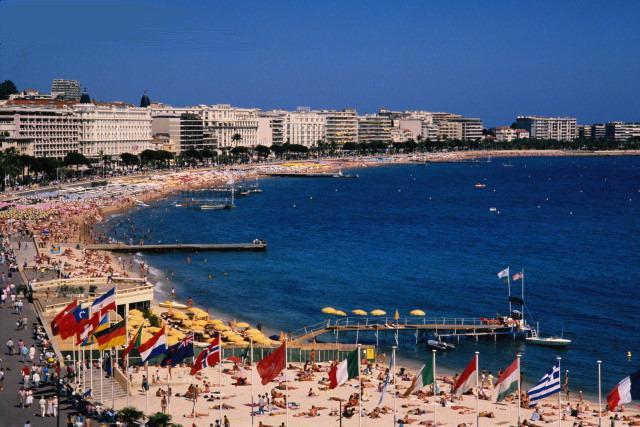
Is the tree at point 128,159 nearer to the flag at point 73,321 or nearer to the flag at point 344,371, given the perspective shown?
the flag at point 73,321

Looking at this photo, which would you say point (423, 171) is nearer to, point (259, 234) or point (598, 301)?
point (259, 234)

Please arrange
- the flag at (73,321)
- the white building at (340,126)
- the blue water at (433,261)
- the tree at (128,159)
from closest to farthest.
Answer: the flag at (73,321) < the blue water at (433,261) < the tree at (128,159) < the white building at (340,126)

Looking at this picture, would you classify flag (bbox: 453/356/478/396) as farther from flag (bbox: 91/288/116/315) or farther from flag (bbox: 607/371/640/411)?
flag (bbox: 91/288/116/315)

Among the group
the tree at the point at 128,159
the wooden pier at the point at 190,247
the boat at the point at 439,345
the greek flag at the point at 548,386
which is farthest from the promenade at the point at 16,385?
the tree at the point at 128,159

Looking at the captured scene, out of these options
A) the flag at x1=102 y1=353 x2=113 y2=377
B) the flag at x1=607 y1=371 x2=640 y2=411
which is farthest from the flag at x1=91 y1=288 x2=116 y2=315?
the flag at x1=607 y1=371 x2=640 y2=411

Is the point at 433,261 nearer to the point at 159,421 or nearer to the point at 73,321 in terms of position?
the point at 73,321
